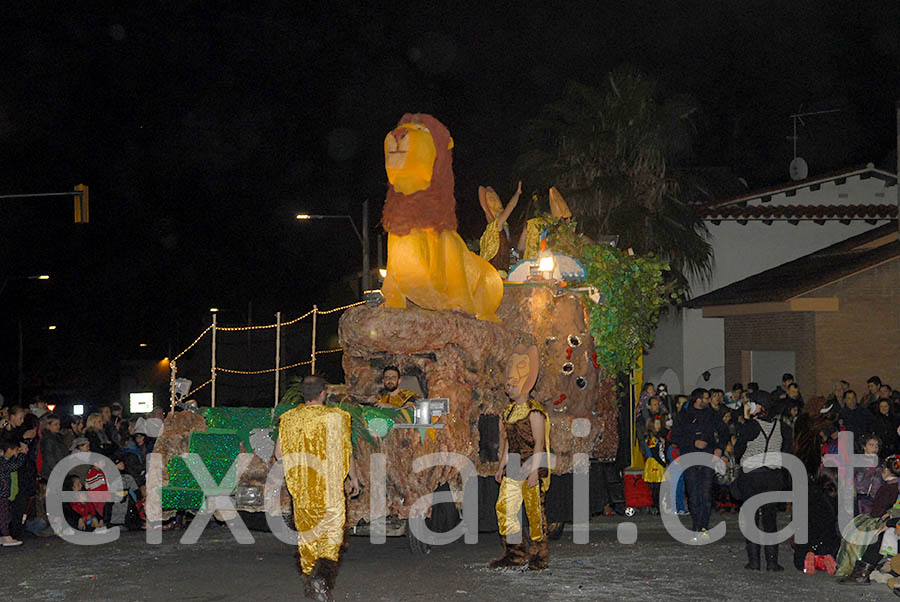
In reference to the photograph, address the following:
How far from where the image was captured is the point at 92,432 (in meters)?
15.6

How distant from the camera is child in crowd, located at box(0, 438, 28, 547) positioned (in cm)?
1335

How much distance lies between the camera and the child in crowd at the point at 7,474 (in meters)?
13.4

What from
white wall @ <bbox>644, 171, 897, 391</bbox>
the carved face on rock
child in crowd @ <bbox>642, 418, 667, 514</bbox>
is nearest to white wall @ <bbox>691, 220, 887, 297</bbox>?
Answer: white wall @ <bbox>644, 171, 897, 391</bbox>

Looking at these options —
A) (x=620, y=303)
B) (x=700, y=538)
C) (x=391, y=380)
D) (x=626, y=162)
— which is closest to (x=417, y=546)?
(x=391, y=380)

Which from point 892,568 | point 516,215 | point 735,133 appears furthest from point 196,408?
point 735,133

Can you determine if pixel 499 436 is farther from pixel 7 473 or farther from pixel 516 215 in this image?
pixel 516 215

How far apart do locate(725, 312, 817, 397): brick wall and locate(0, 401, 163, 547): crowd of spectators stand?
1304 centimetres

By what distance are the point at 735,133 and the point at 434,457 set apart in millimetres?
41166

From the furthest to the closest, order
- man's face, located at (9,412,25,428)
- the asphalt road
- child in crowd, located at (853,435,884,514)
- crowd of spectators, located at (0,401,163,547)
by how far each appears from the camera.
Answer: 1. man's face, located at (9,412,25,428)
2. crowd of spectators, located at (0,401,163,547)
3. child in crowd, located at (853,435,884,514)
4. the asphalt road

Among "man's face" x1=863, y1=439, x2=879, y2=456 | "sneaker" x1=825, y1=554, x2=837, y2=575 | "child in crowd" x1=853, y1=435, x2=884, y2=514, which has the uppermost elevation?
"man's face" x1=863, y1=439, x2=879, y2=456

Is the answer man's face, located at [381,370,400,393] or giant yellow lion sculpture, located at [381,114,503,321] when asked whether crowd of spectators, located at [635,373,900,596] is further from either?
man's face, located at [381,370,400,393]

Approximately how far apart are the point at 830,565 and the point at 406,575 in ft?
13.2

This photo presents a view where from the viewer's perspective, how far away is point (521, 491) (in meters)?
10.8

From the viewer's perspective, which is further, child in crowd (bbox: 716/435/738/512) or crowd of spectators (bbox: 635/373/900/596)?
child in crowd (bbox: 716/435/738/512)
